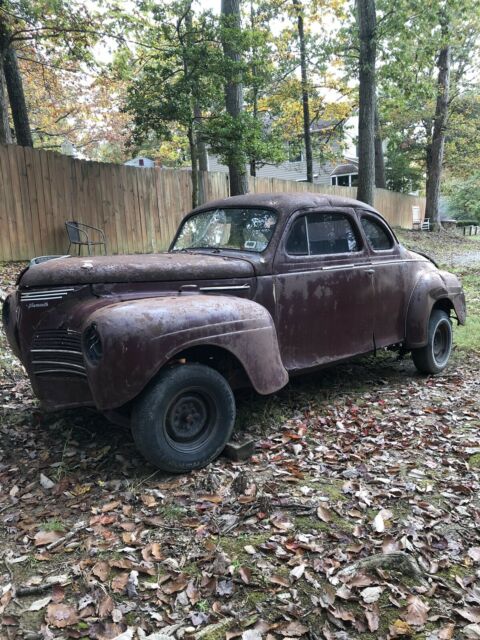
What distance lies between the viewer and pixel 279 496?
3.29m

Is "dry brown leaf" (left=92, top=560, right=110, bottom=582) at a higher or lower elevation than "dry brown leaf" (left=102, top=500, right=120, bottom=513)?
lower

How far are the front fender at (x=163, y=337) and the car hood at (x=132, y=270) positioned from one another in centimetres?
28

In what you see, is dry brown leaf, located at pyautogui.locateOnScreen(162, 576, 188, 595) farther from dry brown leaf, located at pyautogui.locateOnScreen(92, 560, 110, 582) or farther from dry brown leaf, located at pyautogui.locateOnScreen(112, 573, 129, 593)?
dry brown leaf, located at pyautogui.locateOnScreen(92, 560, 110, 582)

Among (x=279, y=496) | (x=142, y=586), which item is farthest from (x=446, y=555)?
(x=142, y=586)

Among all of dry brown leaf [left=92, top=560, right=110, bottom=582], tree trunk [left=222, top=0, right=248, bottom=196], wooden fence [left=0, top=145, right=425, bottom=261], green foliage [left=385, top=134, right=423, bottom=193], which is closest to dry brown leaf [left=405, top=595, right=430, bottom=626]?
dry brown leaf [left=92, top=560, right=110, bottom=582]

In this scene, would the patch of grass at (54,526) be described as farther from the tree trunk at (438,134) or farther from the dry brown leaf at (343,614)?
the tree trunk at (438,134)

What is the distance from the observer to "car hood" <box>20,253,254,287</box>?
3.57m

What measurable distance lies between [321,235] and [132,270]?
6.38 feet

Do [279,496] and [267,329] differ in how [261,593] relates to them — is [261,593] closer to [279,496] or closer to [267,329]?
[279,496]

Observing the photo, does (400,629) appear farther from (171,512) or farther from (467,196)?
(467,196)

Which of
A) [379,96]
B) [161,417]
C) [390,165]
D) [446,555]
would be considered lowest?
[446,555]

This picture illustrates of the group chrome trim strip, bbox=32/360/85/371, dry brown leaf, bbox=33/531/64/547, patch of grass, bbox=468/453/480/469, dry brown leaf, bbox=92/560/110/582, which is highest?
chrome trim strip, bbox=32/360/85/371

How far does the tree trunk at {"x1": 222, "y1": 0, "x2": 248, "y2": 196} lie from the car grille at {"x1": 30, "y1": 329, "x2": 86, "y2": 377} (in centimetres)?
801

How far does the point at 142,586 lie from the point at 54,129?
31223 mm
